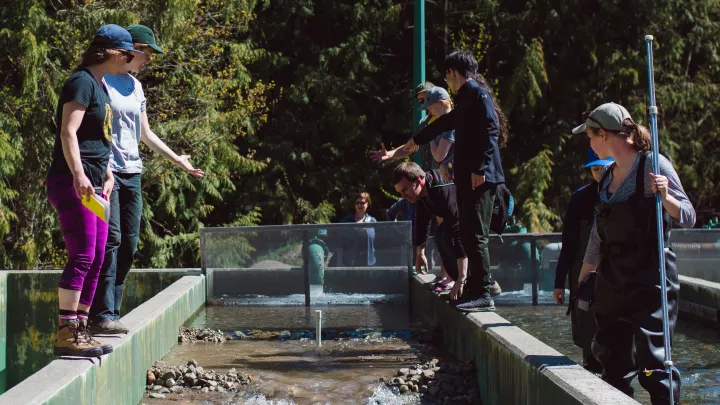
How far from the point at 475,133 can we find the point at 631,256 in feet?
8.16

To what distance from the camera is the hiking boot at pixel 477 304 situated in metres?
7.03

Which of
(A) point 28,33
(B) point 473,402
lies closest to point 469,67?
(B) point 473,402

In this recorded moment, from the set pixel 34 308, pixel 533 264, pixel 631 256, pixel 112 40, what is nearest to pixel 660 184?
pixel 631 256

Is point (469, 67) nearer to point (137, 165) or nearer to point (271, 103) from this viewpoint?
point (137, 165)

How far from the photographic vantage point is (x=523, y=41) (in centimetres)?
2141

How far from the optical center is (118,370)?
5.63m

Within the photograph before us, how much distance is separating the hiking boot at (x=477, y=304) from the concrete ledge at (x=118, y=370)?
7.04 ft

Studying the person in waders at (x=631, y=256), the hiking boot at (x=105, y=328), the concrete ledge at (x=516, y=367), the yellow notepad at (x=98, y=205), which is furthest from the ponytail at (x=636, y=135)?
the hiking boot at (x=105, y=328)

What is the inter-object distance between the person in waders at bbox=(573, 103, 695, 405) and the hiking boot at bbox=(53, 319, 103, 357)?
2511 millimetres

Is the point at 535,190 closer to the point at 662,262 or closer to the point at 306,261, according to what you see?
the point at 306,261

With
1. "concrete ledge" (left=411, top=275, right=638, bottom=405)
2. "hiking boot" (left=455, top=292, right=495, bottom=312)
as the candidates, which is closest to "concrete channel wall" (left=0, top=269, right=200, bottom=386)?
"concrete ledge" (left=411, top=275, right=638, bottom=405)

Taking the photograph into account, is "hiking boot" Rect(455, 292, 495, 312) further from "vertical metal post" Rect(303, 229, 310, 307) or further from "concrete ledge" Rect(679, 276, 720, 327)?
"vertical metal post" Rect(303, 229, 310, 307)

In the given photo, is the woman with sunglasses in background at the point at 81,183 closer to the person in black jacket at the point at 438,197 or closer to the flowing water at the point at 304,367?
the flowing water at the point at 304,367

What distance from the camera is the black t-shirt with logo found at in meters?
5.15
